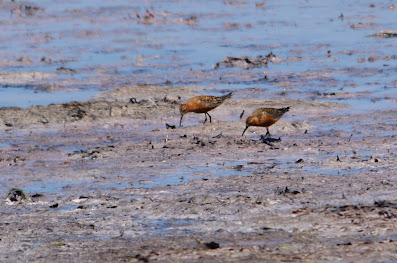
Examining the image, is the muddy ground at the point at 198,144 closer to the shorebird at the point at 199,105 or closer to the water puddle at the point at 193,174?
the water puddle at the point at 193,174

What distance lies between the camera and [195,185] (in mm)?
11891

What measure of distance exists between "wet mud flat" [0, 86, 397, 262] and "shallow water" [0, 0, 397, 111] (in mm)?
2483

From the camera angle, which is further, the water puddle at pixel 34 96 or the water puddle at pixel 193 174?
the water puddle at pixel 34 96

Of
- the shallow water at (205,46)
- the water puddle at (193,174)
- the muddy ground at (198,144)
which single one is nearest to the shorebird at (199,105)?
the muddy ground at (198,144)

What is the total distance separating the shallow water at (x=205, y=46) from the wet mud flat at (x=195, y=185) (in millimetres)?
2483

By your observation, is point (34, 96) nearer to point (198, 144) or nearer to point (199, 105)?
point (199, 105)

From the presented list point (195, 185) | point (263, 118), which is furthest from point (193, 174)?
point (263, 118)

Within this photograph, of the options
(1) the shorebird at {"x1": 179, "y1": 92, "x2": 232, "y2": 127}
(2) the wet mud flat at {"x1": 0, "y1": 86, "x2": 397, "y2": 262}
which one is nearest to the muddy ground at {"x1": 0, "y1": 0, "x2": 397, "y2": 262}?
(2) the wet mud flat at {"x1": 0, "y1": 86, "x2": 397, "y2": 262}

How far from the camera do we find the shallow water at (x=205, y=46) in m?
21.5

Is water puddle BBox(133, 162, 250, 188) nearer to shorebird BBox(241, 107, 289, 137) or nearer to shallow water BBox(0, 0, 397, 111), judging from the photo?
shorebird BBox(241, 107, 289, 137)

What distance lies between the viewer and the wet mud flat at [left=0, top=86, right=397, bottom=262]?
9102 mm

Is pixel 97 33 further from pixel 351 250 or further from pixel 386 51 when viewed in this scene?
pixel 351 250

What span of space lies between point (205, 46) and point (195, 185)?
1662 cm

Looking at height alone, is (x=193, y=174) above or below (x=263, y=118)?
below
